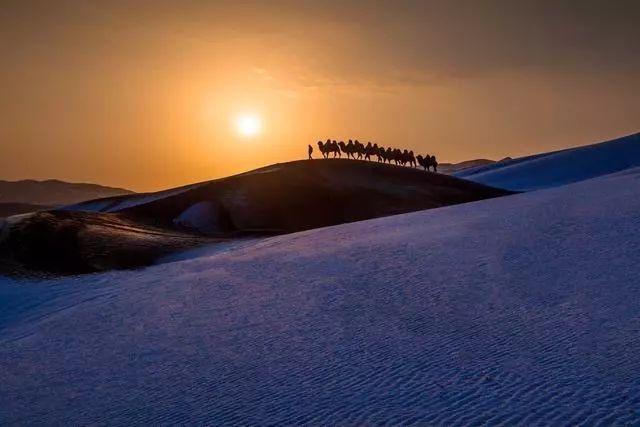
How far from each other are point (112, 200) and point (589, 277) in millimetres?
46798

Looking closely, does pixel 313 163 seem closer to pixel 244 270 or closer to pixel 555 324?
pixel 244 270

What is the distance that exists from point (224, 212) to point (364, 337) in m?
27.8

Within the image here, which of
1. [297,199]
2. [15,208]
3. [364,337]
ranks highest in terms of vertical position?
[15,208]

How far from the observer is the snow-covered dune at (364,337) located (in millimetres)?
5609

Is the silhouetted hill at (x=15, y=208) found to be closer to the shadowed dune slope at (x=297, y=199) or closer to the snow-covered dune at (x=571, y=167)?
the shadowed dune slope at (x=297, y=199)

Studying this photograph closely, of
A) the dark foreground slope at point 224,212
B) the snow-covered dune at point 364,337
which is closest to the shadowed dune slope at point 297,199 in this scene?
the dark foreground slope at point 224,212

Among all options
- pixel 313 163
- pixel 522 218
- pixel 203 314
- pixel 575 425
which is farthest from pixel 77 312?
pixel 313 163

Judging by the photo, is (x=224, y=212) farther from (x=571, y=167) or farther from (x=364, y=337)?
(x=571, y=167)

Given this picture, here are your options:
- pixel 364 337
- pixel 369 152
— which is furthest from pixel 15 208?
pixel 364 337

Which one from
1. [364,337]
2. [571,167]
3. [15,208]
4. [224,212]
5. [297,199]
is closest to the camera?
[364,337]

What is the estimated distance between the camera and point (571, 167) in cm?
7125

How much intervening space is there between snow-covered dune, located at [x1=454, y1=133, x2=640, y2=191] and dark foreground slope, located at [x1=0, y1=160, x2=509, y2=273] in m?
20.3

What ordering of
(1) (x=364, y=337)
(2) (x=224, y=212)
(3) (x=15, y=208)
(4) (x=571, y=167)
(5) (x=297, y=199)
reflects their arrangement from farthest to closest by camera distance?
(3) (x=15, y=208), (4) (x=571, y=167), (5) (x=297, y=199), (2) (x=224, y=212), (1) (x=364, y=337)

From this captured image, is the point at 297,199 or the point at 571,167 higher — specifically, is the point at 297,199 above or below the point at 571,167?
below
